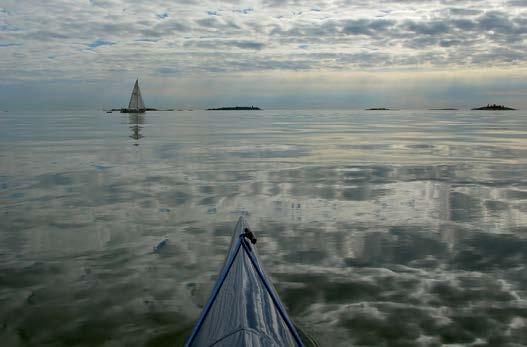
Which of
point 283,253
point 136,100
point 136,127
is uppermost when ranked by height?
point 136,100

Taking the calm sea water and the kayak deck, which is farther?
the calm sea water

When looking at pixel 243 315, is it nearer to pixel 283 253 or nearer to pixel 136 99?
pixel 283 253

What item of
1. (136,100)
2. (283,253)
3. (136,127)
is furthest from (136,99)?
(283,253)

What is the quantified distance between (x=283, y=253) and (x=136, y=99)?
131834 mm

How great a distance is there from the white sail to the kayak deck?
130 metres

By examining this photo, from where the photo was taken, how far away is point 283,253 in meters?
8.17

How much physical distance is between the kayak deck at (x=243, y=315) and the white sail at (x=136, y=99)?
130 m

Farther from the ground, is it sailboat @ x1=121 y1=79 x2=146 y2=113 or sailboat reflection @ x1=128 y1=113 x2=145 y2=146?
sailboat @ x1=121 y1=79 x2=146 y2=113

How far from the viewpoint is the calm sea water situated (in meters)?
5.66

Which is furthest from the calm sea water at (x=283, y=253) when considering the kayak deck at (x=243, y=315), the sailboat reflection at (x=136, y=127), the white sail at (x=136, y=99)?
the white sail at (x=136, y=99)

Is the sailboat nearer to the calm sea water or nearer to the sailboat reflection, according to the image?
the sailboat reflection

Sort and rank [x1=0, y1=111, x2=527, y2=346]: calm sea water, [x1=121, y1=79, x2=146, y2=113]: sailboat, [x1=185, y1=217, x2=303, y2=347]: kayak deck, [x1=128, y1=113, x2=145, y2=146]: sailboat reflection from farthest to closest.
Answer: [x1=121, y1=79, x2=146, y2=113]: sailboat
[x1=128, y1=113, x2=145, y2=146]: sailboat reflection
[x1=0, y1=111, x2=527, y2=346]: calm sea water
[x1=185, y1=217, x2=303, y2=347]: kayak deck

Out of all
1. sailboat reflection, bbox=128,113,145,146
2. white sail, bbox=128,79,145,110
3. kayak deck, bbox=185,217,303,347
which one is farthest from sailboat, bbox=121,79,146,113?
kayak deck, bbox=185,217,303,347

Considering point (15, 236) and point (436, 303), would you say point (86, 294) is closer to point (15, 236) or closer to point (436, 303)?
point (15, 236)
